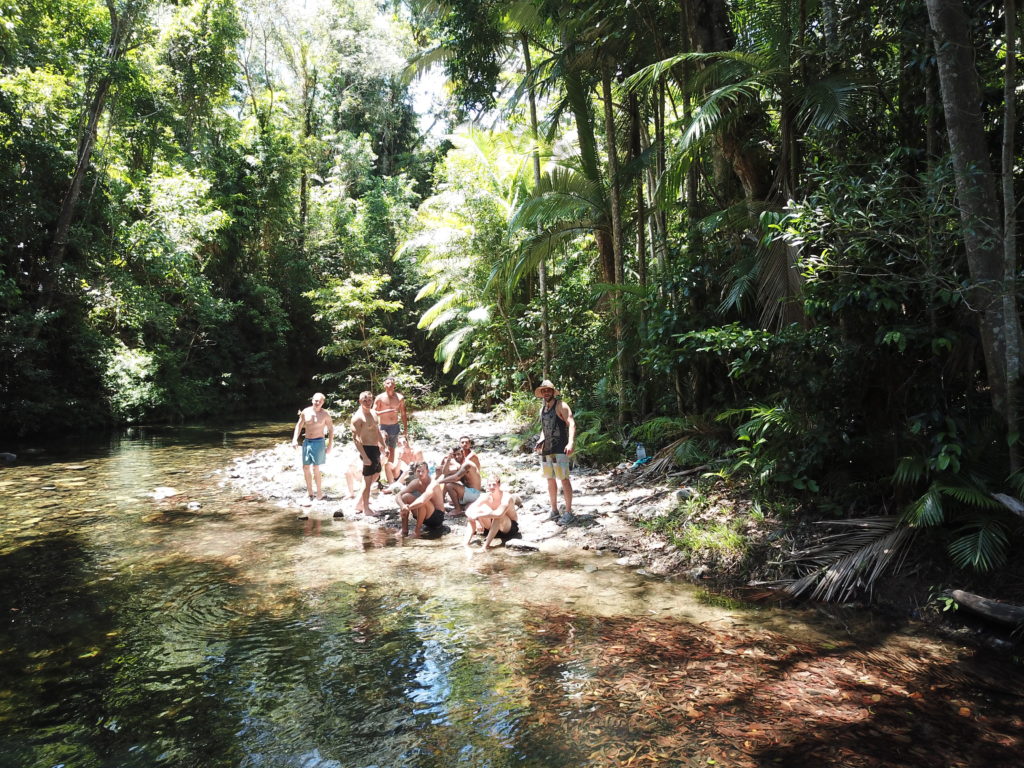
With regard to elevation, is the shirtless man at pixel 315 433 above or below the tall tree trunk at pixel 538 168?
below

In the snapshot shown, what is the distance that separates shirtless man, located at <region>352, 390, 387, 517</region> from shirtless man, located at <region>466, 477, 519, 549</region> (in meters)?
2.13

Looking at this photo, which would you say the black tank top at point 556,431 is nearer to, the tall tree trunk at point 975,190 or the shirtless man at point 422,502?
the shirtless man at point 422,502

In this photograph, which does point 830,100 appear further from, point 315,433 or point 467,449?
point 315,433

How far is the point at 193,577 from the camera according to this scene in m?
6.87

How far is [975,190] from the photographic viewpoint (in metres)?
5.00

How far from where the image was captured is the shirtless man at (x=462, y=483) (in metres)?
9.17

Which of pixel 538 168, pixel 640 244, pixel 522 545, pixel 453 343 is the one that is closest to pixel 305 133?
pixel 453 343

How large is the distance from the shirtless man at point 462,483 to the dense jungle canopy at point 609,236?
234cm

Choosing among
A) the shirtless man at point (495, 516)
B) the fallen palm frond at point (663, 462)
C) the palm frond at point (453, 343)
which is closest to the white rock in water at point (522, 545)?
the shirtless man at point (495, 516)

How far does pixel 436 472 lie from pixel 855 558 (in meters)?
5.55

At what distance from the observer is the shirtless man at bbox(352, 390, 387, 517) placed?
9.21 metres

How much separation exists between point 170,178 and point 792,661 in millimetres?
22193

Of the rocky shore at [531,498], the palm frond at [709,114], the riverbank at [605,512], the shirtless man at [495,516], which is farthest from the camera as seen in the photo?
the shirtless man at [495,516]

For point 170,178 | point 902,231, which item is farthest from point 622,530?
point 170,178
